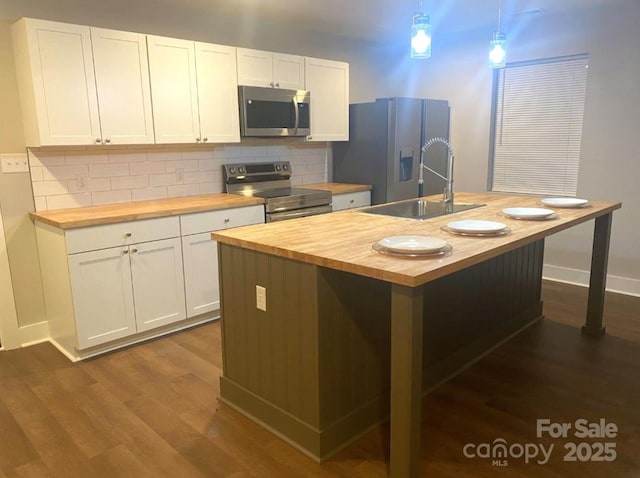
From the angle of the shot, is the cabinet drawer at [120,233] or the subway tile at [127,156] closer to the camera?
the cabinet drawer at [120,233]

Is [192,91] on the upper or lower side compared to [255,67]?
lower

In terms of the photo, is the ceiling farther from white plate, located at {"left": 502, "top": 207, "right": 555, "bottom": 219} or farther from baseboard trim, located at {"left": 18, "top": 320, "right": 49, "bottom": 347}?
baseboard trim, located at {"left": 18, "top": 320, "right": 49, "bottom": 347}

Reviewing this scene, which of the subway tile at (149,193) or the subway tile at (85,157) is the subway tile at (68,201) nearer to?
the subway tile at (85,157)

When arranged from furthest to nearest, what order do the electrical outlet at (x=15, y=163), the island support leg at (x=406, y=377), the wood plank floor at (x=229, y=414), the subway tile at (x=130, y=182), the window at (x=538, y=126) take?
the window at (x=538, y=126), the subway tile at (x=130, y=182), the electrical outlet at (x=15, y=163), the wood plank floor at (x=229, y=414), the island support leg at (x=406, y=377)

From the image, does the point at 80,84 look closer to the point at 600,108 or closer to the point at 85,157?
the point at 85,157

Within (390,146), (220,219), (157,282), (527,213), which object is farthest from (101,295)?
(390,146)

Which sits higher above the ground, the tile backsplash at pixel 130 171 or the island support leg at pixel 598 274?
the tile backsplash at pixel 130 171

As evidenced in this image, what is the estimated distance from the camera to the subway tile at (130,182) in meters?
3.60

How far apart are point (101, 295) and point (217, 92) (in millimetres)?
1717

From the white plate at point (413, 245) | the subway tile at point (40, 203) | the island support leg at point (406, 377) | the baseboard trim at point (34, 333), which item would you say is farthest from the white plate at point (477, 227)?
the baseboard trim at point (34, 333)

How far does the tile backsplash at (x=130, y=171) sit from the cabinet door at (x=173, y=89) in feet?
1.11

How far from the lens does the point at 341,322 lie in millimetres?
2121

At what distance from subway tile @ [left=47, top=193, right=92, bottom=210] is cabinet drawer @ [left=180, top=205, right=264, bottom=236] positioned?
0.71m

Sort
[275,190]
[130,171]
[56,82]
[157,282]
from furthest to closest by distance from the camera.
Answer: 1. [275,190]
2. [130,171]
3. [157,282]
4. [56,82]
